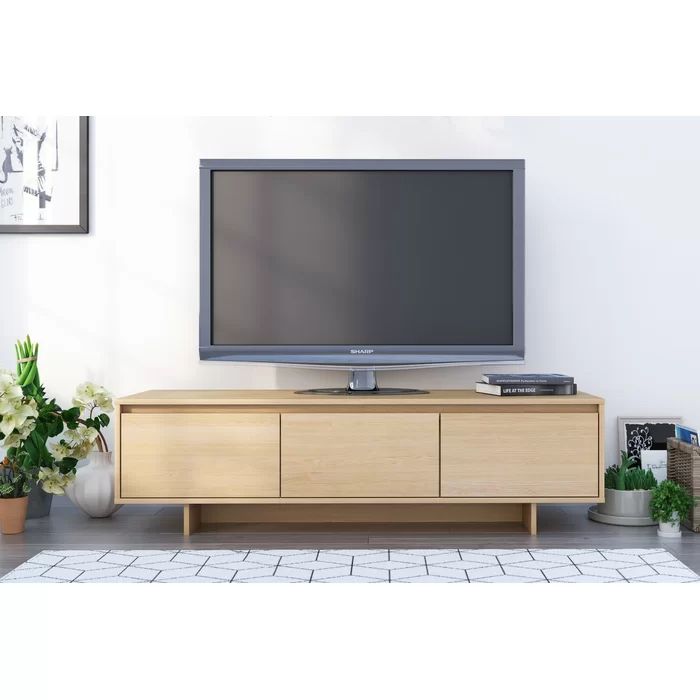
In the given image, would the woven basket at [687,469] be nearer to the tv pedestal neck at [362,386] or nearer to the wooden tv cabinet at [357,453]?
the wooden tv cabinet at [357,453]

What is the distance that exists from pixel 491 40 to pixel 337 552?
2.14m

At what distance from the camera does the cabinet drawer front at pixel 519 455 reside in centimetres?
296

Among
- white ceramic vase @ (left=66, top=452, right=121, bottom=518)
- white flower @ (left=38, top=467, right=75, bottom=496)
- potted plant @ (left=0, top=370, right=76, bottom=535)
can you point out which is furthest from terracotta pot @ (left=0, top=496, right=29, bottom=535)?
white ceramic vase @ (left=66, top=452, right=121, bottom=518)

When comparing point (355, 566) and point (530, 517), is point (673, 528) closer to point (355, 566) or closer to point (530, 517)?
point (530, 517)

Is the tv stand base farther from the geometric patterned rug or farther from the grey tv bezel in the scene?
the grey tv bezel

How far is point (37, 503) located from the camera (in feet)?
11.0

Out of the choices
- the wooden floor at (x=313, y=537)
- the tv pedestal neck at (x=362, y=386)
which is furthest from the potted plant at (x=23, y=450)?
the tv pedestal neck at (x=362, y=386)

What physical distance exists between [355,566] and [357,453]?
1.68 ft

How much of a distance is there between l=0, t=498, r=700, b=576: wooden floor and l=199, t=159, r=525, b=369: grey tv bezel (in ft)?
2.28

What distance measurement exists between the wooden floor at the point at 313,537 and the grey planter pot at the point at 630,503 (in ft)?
0.23

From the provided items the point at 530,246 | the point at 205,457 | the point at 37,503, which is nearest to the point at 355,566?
the point at 205,457

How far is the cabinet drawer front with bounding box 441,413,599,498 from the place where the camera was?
2.96m
